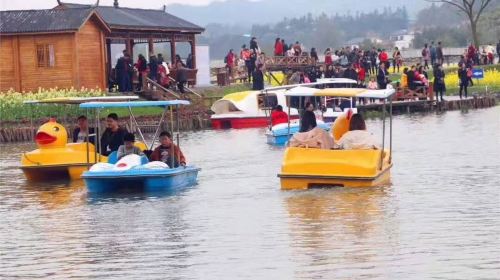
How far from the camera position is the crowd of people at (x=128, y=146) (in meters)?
25.4

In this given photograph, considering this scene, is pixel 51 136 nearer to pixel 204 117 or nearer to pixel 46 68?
pixel 204 117

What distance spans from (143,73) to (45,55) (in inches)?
158

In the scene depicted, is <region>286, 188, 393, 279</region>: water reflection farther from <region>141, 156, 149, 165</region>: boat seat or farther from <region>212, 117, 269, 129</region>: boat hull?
<region>212, 117, 269, 129</region>: boat hull

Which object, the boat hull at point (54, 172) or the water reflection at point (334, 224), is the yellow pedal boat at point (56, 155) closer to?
the boat hull at point (54, 172)

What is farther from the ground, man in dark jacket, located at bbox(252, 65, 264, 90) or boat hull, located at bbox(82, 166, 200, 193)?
man in dark jacket, located at bbox(252, 65, 264, 90)

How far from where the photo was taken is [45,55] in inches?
1918

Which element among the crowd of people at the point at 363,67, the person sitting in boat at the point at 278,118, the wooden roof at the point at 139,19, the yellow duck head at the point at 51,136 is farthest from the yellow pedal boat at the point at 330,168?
the wooden roof at the point at 139,19

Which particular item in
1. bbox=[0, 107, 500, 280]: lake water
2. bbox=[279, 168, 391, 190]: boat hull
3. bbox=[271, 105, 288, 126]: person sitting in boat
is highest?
bbox=[271, 105, 288, 126]: person sitting in boat

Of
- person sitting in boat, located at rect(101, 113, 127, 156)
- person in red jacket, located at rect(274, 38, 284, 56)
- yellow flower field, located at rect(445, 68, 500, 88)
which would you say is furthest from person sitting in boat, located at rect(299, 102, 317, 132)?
yellow flower field, located at rect(445, 68, 500, 88)

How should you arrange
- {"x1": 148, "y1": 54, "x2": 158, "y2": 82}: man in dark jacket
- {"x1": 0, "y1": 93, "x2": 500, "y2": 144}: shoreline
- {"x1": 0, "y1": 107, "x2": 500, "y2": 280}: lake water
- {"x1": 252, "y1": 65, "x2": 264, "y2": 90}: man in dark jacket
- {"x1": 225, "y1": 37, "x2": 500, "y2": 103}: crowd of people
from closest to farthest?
1. {"x1": 0, "y1": 107, "x2": 500, "y2": 280}: lake water
2. {"x1": 0, "y1": 93, "x2": 500, "y2": 144}: shoreline
3. {"x1": 148, "y1": 54, "x2": 158, "y2": 82}: man in dark jacket
4. {"x1": 225, "y1": 37, "x2": 500, "y2": 103}: crowd of people
5. {"x1": 252, "y1": 65, "x2": 264, "y2": 90}: man in dark jacket

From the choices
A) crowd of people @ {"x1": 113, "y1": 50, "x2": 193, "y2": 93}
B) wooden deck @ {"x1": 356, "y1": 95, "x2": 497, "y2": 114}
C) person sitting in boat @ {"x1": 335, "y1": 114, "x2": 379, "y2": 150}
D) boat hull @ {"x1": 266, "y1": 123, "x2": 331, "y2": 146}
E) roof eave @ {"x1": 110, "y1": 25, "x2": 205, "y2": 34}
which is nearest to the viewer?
person sitting in boat @ {"x1": 335, "y1": 114, "x2": 379, "y2": 150}

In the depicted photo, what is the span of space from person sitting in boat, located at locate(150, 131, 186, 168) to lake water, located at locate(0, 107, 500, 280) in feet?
2.21

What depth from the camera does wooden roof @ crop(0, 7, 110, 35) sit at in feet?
158

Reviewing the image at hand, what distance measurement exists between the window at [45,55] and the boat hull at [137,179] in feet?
77.7
